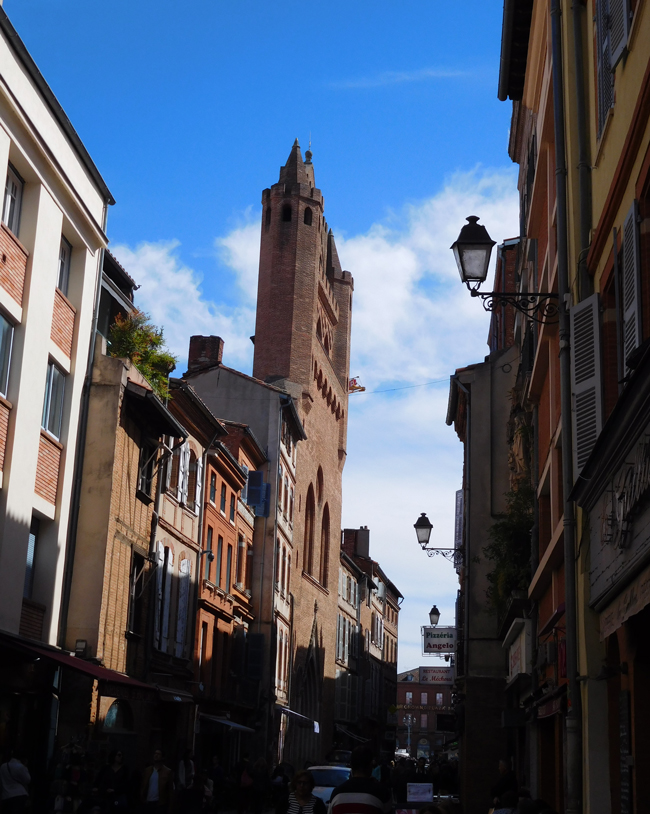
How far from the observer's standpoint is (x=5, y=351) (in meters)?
16.3

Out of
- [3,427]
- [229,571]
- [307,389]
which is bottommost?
[3,427]

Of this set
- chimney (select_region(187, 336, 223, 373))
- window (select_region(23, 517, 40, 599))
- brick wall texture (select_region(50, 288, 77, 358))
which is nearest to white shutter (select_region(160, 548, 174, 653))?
window (select_region(23, 517, 40, 599))

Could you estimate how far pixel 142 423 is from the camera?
22.6m

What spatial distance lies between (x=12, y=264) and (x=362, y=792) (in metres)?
12.1

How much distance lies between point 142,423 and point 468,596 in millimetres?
9430

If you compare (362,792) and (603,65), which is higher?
(603,65)

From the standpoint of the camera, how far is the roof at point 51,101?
16141mm

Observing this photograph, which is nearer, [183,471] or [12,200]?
[12,200]

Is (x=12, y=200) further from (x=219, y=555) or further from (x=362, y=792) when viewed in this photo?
(x=219, y=555)

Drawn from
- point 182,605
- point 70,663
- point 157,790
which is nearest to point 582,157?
point 70,663

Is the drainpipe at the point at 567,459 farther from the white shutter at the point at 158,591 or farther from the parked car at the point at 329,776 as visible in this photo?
the white shutter at the point at 158,591

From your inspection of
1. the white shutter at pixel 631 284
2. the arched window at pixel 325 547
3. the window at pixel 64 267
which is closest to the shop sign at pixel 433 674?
the window at pixel 64 267

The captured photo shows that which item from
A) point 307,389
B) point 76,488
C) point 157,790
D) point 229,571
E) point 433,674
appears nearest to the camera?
point 157,790

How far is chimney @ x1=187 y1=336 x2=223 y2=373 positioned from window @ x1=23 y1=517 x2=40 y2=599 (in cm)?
2837
